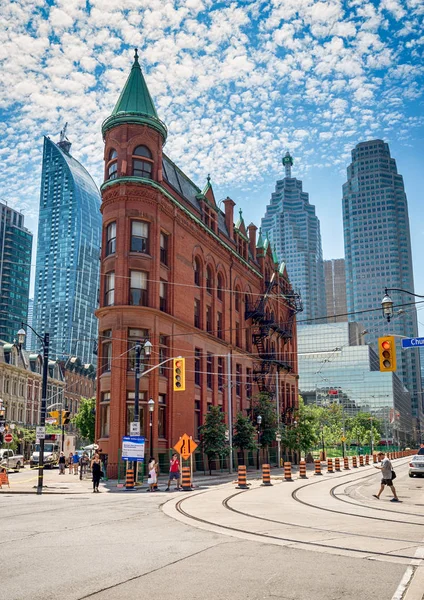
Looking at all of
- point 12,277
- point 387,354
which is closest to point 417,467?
point 387,354

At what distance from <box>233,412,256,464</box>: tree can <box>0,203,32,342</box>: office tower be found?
14745 cm

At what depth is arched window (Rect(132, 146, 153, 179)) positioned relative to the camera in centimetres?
→ 4194

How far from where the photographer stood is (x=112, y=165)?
140ft

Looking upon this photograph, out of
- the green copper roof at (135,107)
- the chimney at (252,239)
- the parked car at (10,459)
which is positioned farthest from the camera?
the chimney at (252,239)

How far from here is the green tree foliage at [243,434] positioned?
48.4 m

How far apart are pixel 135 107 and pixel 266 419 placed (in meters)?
29.6

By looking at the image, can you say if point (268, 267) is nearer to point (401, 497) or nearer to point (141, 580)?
point (401, 497)

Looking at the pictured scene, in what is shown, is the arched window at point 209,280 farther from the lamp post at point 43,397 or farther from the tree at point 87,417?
the tree at point 87,417

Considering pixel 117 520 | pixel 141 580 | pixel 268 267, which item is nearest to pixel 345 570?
pixel 141 580

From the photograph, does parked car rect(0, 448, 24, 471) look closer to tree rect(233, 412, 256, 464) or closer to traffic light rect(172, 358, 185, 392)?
tree rect(233, 412, 256, 464)

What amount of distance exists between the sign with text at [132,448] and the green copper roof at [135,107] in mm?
22258

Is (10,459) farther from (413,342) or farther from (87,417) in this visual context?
(413,342)

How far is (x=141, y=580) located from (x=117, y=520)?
7.84 meters

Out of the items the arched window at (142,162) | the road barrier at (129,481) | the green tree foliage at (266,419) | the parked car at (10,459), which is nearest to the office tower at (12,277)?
the parked car at (10,459)
